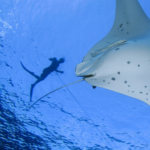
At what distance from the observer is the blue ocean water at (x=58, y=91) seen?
6.61 m

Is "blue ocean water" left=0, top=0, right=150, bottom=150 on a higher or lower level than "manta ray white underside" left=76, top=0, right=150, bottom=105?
higher

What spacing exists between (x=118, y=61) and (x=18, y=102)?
9593 mm

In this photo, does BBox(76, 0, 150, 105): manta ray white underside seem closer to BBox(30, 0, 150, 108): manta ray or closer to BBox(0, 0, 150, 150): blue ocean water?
BBox(30, 0, 150, 108): manta ray

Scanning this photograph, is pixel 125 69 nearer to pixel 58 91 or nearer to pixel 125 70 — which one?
pixel 125 70

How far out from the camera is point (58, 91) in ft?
29.6

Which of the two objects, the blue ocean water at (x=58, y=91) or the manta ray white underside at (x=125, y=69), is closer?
the manta ray white underside at (x=125, y=69)

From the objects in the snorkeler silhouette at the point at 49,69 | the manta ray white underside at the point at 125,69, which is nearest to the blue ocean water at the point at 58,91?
the snorkeler silhouette at the point at 49,69

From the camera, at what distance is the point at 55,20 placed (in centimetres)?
680

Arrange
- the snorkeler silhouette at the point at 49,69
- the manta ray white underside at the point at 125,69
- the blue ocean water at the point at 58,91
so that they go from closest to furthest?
the manta ray white underside at the point at 125,69
the blue ocean water at the point at 58,91
the snorkeler silhouette at the point at 49,69

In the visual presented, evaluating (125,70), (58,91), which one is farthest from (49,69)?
(125,70)

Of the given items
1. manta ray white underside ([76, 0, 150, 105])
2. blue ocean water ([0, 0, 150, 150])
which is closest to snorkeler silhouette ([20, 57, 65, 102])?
blue ocean water ([0, 0, 150, 150])

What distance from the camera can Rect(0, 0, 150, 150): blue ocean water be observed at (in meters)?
6.61

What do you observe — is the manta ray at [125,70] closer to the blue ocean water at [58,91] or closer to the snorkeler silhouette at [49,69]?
the blue ocean water at [58,91]

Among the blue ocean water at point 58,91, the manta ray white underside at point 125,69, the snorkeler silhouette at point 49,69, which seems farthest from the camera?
the snorkeler silhouette at point 49,69
